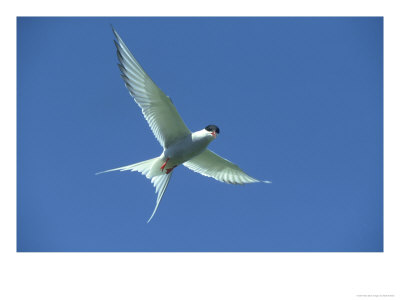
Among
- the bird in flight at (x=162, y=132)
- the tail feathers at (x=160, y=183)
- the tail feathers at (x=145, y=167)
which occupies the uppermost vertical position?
the bird in flight at (x=162, y=132)

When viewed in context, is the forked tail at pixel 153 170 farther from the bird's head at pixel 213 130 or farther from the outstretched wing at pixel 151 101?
the bird's head at pixel 213 130

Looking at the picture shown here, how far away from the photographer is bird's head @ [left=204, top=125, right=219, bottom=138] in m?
6.73

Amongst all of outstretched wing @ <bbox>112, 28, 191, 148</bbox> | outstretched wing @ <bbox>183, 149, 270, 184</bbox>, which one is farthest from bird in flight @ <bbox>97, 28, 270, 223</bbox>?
outstretched wing @ <bbox>183, 149, 270, 184</bbox>

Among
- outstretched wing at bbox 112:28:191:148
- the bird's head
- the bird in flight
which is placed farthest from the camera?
the bird's head

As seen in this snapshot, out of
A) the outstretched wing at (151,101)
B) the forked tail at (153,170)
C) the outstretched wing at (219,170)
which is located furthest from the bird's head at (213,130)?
the outstretched wing at (219,170)

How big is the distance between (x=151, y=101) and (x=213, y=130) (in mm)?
1185

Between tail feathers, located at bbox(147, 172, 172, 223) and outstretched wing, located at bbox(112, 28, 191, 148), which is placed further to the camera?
tail feathers, located at bbox(147, 172, 172, 223)

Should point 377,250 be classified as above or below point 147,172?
below

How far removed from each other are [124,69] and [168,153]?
5.72 feet

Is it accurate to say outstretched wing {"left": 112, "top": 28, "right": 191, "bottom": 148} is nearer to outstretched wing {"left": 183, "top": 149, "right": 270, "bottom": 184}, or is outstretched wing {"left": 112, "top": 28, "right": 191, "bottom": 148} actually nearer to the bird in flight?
the bird in flight

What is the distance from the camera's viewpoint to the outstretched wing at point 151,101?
19.0ft

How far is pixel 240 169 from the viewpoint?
7.90 meters
